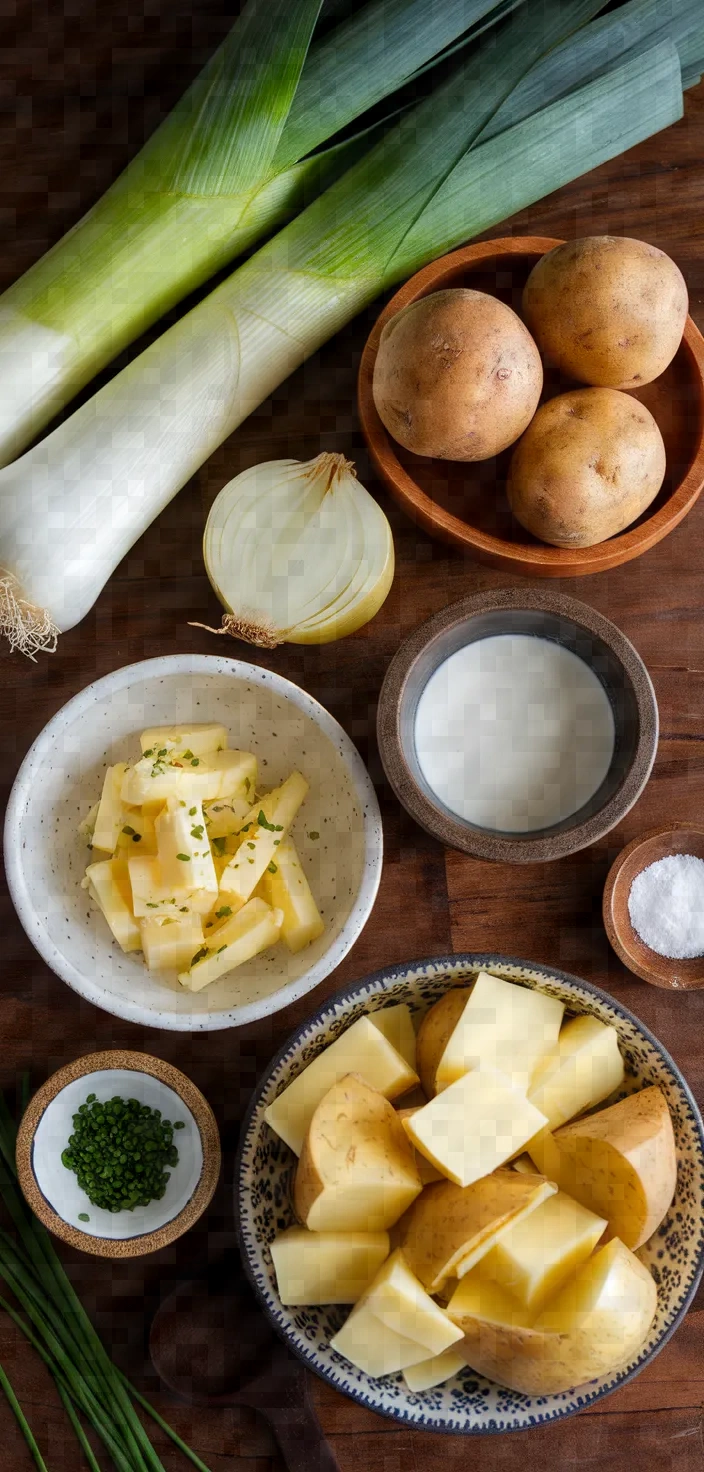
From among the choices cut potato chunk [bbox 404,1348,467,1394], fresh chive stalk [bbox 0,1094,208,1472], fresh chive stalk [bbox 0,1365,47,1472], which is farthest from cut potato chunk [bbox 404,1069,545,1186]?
fresh chive stalk [bbox 0,1365,47,1472]

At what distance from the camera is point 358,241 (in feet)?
4.84

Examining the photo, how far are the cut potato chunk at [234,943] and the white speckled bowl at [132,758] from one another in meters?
0.04

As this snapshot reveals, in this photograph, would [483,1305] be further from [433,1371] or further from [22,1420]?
[22,1420]

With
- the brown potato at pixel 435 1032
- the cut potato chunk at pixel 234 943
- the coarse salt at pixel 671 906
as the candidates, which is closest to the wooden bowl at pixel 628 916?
the coarse salt at pixel 671 906

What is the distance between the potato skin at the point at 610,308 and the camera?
1356mm

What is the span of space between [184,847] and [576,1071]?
0.56m

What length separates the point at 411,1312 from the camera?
1.25 m

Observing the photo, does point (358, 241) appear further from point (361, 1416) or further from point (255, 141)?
point (361, 1416)

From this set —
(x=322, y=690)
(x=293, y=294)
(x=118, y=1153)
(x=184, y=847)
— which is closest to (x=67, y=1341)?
(x=118, y=1153)

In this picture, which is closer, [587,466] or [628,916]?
[587,466]

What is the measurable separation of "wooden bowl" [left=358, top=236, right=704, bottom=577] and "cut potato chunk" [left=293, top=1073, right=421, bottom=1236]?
2.31ft

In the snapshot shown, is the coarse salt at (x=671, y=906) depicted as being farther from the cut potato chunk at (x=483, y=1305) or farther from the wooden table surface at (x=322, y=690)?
the cut potato chunk at (x=483, y=1305)

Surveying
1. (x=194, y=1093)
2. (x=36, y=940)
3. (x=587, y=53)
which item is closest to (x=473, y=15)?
(x=587, y=53)

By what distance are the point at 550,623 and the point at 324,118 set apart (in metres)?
0.72
